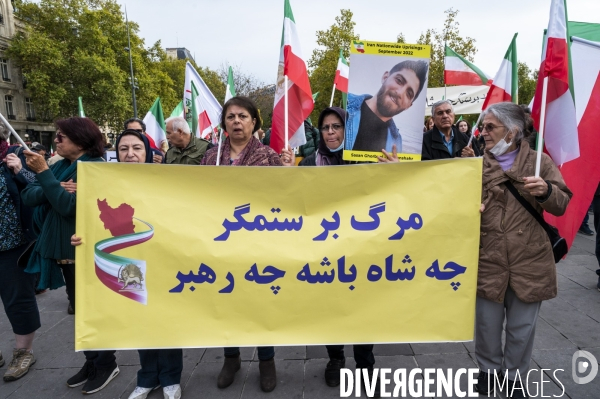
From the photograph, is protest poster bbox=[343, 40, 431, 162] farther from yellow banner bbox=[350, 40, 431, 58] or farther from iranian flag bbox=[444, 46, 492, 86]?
iranian flag bbox=[444, 46, 492, 86]

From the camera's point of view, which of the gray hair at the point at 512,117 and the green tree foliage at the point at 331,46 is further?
the green tree foliage at the point at 331,46

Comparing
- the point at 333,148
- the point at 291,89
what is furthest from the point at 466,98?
the point at 333,148

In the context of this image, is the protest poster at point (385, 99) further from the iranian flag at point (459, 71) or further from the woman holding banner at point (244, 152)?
the iranian flag at point (459, 71)

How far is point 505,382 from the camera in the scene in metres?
2.69

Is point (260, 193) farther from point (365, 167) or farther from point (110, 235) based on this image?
point (110, 235)

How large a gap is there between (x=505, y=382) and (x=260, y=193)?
2.08 m

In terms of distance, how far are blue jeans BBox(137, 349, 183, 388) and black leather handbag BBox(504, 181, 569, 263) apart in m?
2.47

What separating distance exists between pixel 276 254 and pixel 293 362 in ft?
4.35

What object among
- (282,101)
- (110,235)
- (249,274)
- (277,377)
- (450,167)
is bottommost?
(277,377)

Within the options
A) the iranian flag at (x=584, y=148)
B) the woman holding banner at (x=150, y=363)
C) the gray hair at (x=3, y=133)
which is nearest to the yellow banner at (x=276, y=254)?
the woman holding banner at (x=150, y=363)

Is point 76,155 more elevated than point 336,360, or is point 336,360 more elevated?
point 76,155

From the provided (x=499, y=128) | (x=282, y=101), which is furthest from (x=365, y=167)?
(x=282, y=101)

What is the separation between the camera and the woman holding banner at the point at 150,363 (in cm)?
275

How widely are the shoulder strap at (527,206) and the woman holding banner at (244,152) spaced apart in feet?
4.76
